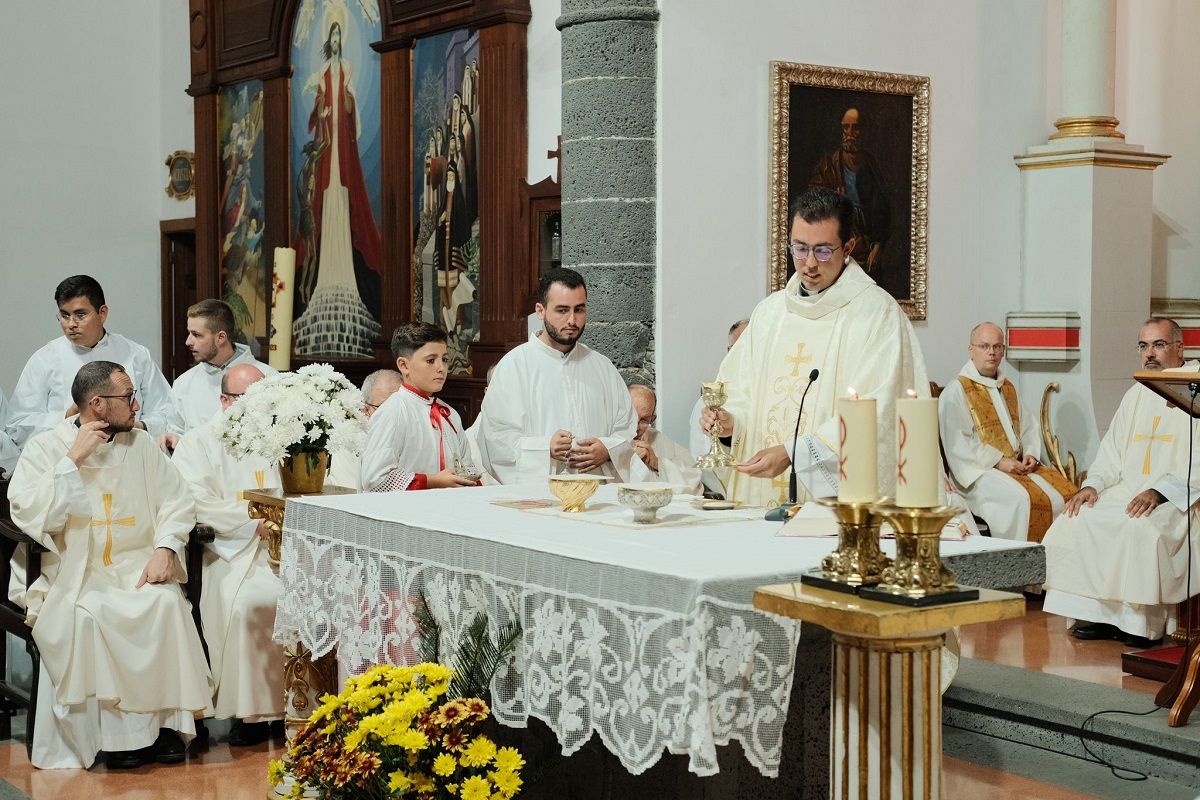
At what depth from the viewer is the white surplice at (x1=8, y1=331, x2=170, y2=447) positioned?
24.6ft

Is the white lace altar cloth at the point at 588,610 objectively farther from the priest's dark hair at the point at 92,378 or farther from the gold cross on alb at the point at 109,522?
the gold cross on alb at the point at 109,522

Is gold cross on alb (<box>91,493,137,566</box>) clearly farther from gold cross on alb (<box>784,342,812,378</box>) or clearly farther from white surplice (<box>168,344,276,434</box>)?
gold cross on alb (<box>784,342,812,378</box>)

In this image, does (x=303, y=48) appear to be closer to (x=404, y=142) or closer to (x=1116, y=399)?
(x=404, y=142)

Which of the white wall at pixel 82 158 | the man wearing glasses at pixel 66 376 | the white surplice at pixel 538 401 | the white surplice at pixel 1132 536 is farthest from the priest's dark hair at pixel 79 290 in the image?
the white wall at pixel 82 158

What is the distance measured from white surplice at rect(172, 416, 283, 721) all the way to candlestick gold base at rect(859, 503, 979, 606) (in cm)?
327

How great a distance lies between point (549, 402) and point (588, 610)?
272cm

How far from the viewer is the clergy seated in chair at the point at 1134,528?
6391 millimetres

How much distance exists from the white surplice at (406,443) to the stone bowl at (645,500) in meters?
1.68

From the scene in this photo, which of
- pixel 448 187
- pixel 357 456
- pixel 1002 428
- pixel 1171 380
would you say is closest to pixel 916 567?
pixel 1171 380

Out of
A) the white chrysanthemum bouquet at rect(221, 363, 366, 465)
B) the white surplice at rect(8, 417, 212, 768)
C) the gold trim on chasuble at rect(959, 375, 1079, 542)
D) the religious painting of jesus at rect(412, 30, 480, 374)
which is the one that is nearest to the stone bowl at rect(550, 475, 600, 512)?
the white chrysanthemum bouquet at rect(221, 363, 366, 465)

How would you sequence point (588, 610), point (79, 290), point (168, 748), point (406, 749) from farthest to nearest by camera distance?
point (79, 290), point (168, 748), point (406, 749), point (588, 610)

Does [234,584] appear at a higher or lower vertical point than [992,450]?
lower

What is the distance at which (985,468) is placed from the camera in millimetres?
7891

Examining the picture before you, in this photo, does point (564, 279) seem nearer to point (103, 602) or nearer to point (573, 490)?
point (573, 490)
